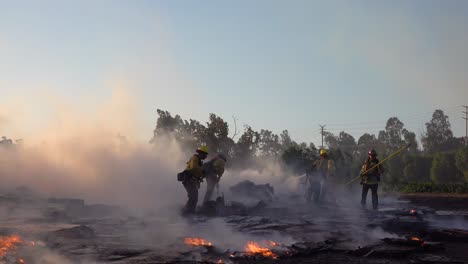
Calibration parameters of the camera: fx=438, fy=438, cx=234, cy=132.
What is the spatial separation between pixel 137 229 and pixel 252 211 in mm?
5569

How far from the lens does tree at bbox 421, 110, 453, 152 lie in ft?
311

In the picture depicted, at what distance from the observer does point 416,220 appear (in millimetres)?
10812

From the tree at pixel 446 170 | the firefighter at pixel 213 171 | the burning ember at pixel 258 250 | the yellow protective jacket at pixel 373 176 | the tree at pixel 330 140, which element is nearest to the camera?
the burning ember at pixel 258 250

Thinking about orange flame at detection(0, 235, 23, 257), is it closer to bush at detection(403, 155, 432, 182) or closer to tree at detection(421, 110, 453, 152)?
bush at detection(403, 155, 432, 182)

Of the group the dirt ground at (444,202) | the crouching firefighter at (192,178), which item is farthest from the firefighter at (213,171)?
the dirt ground at (444,202)

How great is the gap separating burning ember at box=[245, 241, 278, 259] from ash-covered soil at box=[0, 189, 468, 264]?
0.02 metres

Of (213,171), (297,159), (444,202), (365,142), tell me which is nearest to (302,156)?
(297,159)

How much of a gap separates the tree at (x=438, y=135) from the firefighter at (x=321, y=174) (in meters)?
87.3

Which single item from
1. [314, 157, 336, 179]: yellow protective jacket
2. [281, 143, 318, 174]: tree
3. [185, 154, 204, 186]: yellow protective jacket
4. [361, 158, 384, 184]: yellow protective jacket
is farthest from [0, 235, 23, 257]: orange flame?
[281, 143, 318, 174]: tree

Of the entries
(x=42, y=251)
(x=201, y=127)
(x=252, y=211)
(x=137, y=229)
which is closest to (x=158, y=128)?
(x=201, y=127)

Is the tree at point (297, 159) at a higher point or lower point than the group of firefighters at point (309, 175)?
higher

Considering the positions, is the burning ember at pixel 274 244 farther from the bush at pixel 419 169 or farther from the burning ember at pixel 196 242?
the bush at pixel 419 169

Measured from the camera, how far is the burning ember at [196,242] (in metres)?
7.61

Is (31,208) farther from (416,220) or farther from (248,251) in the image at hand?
(416,220)
